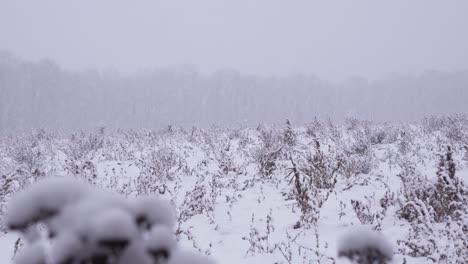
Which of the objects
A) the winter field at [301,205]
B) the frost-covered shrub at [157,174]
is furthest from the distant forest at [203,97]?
the winter field at [301,205]

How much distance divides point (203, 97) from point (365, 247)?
54480 millimetres

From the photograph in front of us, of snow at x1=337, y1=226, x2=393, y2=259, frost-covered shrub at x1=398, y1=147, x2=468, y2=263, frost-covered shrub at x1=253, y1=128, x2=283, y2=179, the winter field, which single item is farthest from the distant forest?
snow at x1=337, y1=226, x2=393, y2=259

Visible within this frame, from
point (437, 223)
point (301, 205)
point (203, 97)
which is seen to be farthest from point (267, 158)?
point (203, 97)

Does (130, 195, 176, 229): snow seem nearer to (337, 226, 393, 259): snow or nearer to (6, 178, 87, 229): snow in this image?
(6, 178, 87, 229): snow

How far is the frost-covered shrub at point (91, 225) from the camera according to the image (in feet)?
2.18

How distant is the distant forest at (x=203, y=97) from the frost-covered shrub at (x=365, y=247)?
139 feet

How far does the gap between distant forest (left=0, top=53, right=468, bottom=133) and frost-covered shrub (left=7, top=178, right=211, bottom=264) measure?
42333 mm

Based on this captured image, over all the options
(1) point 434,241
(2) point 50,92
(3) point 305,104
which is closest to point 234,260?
(1) point 434,241

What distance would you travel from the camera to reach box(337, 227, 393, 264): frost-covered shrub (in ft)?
2.80

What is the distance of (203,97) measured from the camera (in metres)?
54.8

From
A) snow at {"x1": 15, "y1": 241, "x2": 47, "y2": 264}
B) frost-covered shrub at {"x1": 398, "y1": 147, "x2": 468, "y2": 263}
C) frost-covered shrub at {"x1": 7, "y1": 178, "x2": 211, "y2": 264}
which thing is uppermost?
frost-covered shrub at {"x1": 7, "y1": 178, "x2": 211, "y2": 264}

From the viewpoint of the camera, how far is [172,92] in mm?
54062

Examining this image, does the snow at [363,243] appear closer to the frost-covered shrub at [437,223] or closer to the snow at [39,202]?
the snow at [39,202]

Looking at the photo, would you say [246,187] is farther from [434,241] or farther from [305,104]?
[305,104]
